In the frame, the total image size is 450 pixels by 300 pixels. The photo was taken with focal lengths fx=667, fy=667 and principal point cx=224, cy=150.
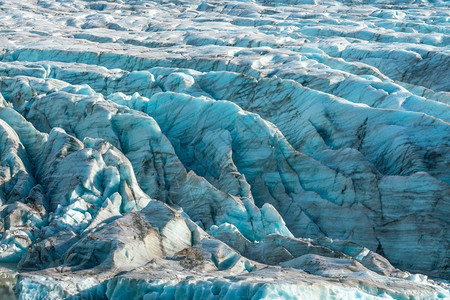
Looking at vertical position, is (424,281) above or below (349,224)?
above

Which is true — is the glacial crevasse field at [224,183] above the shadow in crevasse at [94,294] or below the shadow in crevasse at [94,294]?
below

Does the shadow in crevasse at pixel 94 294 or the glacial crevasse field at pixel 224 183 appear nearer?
the shadow in crevasse at pixel 94 294

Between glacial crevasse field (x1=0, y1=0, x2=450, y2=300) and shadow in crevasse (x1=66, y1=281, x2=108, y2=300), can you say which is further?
glacial crevasse field (x1=0, y1=0, x2=450, y2=300)

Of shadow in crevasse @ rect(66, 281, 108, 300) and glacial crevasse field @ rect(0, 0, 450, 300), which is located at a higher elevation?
shadow in crevasse @ rect(66, 281, 108, 300)

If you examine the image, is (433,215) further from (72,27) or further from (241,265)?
(72,27)

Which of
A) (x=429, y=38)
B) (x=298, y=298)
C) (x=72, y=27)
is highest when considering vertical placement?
(x=298, y=298)

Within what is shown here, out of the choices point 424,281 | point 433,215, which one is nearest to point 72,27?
point 433,215

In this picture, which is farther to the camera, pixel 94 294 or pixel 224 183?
pixel 224 183

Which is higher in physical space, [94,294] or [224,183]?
[94,294]
